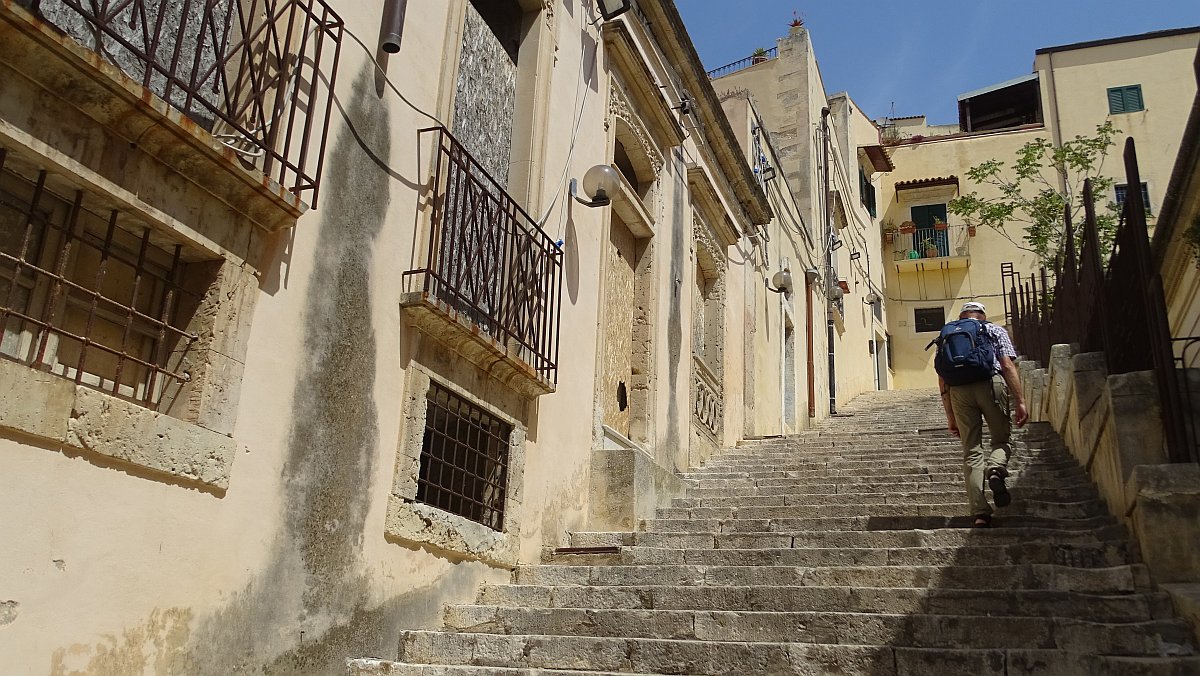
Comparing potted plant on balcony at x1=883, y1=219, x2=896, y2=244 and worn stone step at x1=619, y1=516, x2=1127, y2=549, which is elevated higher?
potted plant on balcony at x1=883, y1=219, x2=896, y2=244

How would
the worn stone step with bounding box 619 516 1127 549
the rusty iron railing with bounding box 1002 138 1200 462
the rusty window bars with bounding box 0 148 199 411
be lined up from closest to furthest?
the rusty window bars with bounding box 0 148 199 411 → the rusty iron railing with bounding box 1002 138 1200 462 → the worn stone step with bounding box 619 516 1127 549

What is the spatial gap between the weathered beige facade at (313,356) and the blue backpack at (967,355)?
2.62 meters

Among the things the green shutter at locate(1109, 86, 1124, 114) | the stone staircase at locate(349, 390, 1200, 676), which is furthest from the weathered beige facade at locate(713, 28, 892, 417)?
the stone staircase at locate(349, 390, 1200, 676)

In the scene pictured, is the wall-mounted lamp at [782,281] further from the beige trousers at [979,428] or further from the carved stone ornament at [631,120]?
the beige trousers at [979,428]

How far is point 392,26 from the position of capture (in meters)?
5.44

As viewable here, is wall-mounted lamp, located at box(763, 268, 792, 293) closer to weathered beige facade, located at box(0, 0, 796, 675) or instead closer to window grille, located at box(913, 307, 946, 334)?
weathered beige facade, located at box(0, 0, 796, 675)

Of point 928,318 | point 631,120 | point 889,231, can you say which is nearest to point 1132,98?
point 889,231

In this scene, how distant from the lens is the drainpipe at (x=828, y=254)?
67.1 feet

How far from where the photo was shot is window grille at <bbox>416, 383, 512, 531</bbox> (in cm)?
591

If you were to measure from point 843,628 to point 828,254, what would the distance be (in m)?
17.3

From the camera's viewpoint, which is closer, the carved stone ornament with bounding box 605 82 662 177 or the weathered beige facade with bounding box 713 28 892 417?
the carved stone ornament with bounding box 605 82 662 177

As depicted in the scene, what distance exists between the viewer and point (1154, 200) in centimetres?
2628

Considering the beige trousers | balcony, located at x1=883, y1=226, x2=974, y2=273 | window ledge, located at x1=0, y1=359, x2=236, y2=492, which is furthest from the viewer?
balcony, located at x1=883, y1=226, x2=974, y2=273

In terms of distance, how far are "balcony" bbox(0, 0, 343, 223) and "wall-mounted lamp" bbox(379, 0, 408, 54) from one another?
1.02 ft
